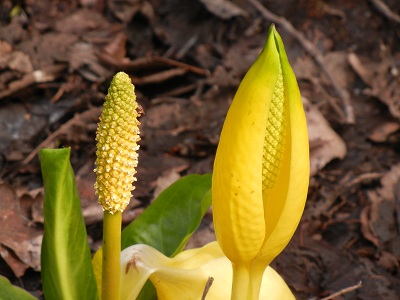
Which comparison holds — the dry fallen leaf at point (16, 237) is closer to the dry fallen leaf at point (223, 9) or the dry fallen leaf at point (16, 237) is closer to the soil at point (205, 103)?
the soil at point (205, 103)

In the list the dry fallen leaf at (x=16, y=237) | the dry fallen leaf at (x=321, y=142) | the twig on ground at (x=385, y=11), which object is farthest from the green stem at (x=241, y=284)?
the twig on ground at (x=385, y=11)

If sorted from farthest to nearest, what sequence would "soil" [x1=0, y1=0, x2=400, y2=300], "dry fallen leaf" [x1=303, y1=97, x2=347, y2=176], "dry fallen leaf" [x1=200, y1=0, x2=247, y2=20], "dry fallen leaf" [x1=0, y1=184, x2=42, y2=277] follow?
"dry fallen leaf" [x1=200, y1=0, x2=247, y2=20]
"dry fallen leaf" [x1=303, y1=97, x2=347, y2=176]
"soil" [x1=0, y1=0, x2=400, y2=300]
"dry fallen leaf" [x1=0, y1=184, x2=42, y2=277]

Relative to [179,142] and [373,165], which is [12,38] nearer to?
[179,142]

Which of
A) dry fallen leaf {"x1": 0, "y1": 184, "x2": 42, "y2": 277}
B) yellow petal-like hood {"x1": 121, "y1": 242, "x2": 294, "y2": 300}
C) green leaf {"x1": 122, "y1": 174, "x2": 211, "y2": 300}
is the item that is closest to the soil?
dry fallen leaf {"x1": 0, "y1": 184, "x2": 42, "y2": 277}

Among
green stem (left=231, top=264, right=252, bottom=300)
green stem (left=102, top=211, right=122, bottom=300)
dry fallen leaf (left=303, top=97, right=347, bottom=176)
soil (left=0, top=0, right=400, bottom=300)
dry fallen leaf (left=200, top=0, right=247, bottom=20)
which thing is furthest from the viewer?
dry fallen leaf (left=200, top=0, right=247, bottom=20)

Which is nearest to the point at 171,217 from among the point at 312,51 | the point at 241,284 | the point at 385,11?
the point at 241,284

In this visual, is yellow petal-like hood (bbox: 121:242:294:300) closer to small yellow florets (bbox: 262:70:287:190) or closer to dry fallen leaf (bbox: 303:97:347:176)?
small yellow florets (bbox: 262:70:287:190)

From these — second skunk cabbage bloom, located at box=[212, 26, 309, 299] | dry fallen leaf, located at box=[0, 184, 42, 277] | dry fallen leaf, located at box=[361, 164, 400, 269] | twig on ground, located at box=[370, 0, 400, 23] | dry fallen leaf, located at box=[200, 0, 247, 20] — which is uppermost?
second skunk cabbage bloom, located at box=[212, 26, 309, 299]
